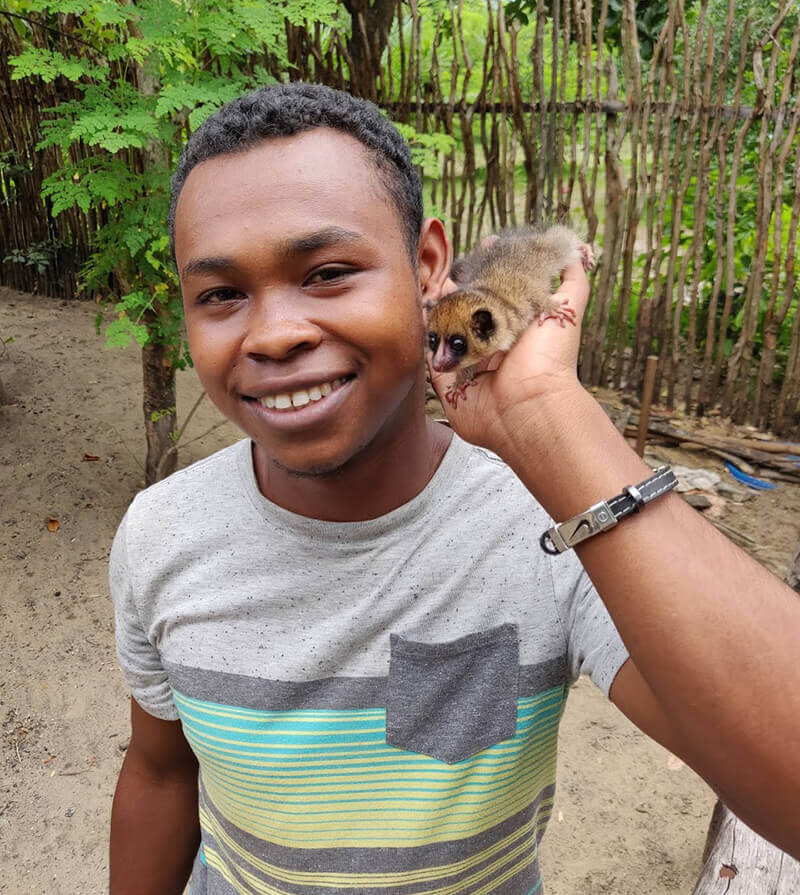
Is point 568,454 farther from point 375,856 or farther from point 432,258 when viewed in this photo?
point 375,856

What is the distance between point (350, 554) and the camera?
1383mm

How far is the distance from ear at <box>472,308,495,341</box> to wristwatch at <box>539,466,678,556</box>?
0.72 meters

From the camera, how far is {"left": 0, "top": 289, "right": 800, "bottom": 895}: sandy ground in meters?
3.43

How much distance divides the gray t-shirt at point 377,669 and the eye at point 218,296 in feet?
1.30

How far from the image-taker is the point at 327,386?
4.08ft

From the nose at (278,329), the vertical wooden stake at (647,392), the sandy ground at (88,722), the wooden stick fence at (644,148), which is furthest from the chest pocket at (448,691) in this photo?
the wooden stick fence at (644,148)

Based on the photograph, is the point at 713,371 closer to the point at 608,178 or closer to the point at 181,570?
the point at 608,178

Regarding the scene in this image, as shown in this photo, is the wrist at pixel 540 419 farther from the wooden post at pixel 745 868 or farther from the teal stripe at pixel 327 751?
the wooden post at pixel 745 868

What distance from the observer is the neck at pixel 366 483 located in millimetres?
1389

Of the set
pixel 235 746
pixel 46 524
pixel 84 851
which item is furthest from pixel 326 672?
pixel 46 524

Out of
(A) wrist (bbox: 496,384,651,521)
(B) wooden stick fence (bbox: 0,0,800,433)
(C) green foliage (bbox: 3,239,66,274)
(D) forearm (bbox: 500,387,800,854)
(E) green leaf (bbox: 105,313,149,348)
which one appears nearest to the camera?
(D) forearm (bbox: 500,387,800,854)

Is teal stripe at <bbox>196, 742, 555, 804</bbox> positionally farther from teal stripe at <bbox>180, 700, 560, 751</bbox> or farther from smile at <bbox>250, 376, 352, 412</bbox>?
smile at <bbox>250, 376, 352, 412</bbox>

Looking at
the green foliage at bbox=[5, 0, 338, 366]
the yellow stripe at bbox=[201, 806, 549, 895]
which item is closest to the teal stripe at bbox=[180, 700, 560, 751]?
the yellow stripe at bbox=[201, 806, 549, 895]

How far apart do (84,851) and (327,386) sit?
3.19 metres
